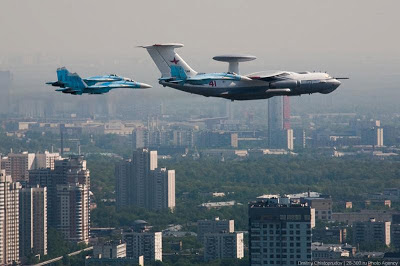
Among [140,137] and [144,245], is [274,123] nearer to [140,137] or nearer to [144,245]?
[140,137]

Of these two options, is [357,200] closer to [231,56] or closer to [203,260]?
[203,260]

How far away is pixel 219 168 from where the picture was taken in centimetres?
15762

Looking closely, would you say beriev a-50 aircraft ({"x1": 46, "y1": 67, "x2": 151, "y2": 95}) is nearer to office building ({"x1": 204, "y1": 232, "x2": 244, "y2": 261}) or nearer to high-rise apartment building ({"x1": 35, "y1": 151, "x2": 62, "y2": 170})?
office building ({"x1": 204, "y1": 232, "x2": 244, "y2": 261})

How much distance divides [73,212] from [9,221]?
11374 millimetres

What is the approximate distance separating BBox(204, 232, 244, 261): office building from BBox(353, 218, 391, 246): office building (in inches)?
342

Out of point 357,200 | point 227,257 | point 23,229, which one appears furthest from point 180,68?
point 357,200

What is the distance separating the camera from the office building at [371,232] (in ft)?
330

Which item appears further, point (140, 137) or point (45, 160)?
point (140, 137)

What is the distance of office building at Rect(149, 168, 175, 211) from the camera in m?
129

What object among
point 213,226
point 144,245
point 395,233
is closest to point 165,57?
point 144,245

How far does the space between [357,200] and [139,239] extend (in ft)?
113

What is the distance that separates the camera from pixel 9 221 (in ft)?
327

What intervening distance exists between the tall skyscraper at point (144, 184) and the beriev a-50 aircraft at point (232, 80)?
72.8m

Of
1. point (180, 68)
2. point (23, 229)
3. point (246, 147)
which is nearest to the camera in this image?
point (180, 68)
